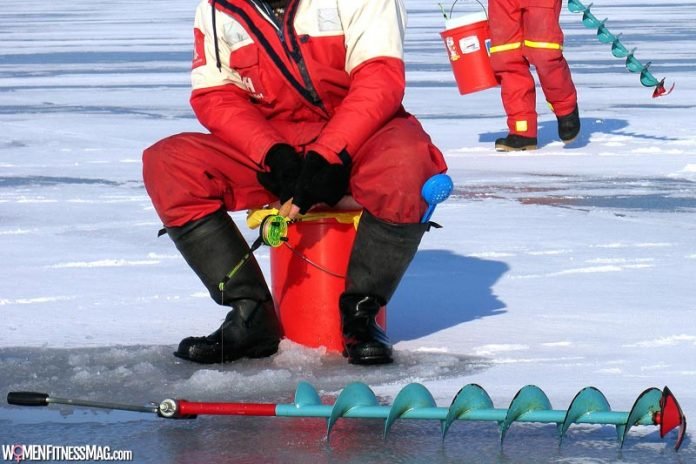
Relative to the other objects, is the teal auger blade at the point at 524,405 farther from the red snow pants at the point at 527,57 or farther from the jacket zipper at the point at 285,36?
the red snow pants at the point at 527,57

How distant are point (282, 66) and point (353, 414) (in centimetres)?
118

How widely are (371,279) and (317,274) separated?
0.65 ft

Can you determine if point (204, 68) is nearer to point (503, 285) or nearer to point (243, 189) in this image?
point (243, 189)

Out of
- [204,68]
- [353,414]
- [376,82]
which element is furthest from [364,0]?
[353,414]

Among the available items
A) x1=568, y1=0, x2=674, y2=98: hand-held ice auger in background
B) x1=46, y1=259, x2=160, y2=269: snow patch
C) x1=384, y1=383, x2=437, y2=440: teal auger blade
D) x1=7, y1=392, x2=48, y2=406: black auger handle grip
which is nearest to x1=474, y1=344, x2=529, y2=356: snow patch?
x1=384, y1=383, x2=437, y2=440: teal auger blade

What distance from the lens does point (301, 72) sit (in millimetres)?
3891

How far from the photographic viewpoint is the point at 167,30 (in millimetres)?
20375

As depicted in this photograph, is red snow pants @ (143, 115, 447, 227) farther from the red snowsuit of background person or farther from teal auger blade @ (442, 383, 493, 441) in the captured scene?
teal auger blade @ (442, 383, 493, 441)

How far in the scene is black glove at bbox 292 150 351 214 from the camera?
369 cm

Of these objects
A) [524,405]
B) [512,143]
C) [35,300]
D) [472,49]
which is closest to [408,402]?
[524,405]

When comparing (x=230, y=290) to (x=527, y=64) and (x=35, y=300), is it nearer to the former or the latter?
(x=35, y=300)

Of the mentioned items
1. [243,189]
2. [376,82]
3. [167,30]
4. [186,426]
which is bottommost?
[186,426]

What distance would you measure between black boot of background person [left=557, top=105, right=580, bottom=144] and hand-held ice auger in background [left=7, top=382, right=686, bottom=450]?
214 inches

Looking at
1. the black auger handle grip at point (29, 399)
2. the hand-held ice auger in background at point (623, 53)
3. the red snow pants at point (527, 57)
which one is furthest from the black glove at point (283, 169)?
the hand-held ice auger in background at point (623, 53)
